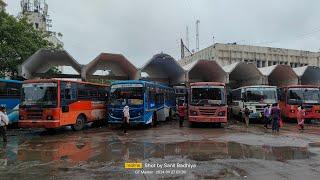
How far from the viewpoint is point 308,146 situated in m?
15.9

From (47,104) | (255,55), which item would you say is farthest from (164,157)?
(255,55)

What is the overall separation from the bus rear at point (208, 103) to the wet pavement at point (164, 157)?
445 centimetres

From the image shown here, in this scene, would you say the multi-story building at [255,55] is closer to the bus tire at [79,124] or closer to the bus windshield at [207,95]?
the bus windshield at [207,95]

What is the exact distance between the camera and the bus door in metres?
20.5

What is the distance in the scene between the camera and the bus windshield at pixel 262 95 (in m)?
28.0

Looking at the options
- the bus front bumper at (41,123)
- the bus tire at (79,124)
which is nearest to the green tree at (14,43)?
the bus tire at (79,124)

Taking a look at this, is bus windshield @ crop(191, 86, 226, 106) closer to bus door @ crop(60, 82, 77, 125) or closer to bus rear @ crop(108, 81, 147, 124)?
bus rear @ crop(108, 81, 147, 124)

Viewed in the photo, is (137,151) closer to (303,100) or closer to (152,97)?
(152,97)

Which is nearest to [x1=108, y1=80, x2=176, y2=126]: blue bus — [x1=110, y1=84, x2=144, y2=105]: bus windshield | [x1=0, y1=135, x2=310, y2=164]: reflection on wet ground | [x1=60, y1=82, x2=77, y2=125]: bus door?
[x1=110, y1=84, x2=144, y2=105]: bus windshield

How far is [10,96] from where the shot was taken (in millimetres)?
23062

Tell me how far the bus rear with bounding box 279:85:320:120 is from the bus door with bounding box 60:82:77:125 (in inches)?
613

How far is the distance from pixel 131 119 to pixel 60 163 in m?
10.7

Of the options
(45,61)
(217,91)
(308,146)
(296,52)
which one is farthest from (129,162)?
(296,52)

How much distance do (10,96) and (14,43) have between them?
24.0 ft
